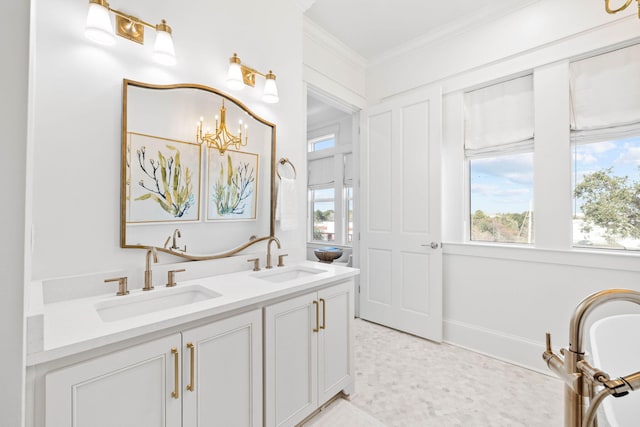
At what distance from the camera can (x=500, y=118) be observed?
2635mm

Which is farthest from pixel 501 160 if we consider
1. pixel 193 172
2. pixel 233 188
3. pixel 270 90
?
pixel 193 172

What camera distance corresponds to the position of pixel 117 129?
146 cm

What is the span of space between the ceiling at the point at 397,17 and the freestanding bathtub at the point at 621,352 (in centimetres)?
245

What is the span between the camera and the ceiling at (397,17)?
2.48 m

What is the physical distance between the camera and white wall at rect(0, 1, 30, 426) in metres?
0.48

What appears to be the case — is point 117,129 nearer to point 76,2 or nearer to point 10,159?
point 76,2

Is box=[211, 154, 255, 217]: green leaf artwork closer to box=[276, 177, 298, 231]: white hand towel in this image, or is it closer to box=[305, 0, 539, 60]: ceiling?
box=[276, 177, 298, 231]: white hand towel

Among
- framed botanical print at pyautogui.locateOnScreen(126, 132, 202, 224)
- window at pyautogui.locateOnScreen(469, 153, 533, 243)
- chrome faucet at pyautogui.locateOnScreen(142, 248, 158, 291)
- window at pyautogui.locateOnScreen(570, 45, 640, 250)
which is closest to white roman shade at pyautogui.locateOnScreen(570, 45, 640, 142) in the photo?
window at pyautogui.locateOnScreen(570, 45, 640, 250)

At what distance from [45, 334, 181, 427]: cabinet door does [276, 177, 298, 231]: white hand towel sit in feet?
3.81

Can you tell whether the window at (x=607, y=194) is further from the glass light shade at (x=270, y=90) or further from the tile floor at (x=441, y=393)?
the glass light shade at (x=270, y=90)

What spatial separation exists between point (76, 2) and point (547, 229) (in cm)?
324

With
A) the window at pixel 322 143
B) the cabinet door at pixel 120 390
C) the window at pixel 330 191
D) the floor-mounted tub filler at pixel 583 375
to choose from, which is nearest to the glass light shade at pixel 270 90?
the cabinet door at pixel 120 390

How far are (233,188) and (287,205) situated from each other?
442 millimetres

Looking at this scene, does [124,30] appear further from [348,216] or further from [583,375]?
[348,216]
